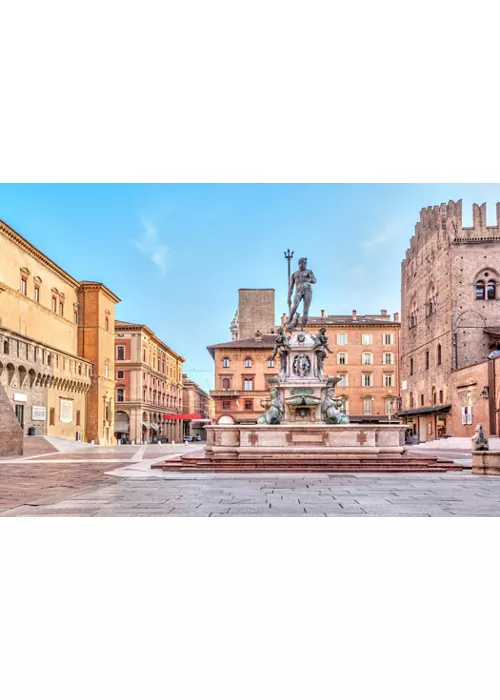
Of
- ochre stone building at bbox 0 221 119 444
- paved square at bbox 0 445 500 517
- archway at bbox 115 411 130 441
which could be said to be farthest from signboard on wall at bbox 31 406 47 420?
archway at bbox 115 411 130 441

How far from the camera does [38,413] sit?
109 ft

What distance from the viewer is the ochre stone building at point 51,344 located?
103 feet

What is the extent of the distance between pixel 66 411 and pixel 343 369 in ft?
90.9

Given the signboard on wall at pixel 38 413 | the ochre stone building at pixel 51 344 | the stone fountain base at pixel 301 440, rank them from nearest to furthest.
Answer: the stone fountain base at pixel 301 440
the ochre stone building at pixel 51 344
the signboard on wall at pixel 38 413

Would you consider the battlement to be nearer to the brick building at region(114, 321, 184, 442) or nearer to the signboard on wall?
the signboard on wall

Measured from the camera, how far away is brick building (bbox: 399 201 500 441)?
33.8m

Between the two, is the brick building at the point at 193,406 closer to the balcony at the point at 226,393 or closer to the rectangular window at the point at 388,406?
the balcony at the point at 226,393

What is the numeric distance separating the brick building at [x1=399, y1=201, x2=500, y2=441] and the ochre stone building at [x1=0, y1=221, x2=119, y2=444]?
2521cm

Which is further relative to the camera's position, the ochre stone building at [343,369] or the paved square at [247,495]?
the ochre stone building at [343,369]

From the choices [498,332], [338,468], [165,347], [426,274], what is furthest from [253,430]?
[165,347]

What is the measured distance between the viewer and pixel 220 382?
5569cm

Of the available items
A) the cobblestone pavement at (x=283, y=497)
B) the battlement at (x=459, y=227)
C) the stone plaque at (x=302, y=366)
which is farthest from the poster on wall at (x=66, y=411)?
the battlement at (x=459, y=227)

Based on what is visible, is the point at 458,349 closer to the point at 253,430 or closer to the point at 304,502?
the point at 253,430
